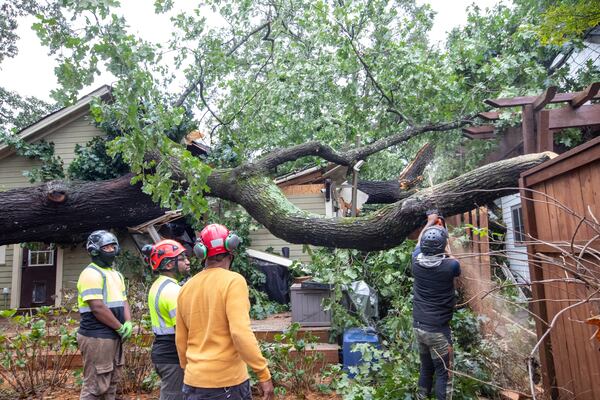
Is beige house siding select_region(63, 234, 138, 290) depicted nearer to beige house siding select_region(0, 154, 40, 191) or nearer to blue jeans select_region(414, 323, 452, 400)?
beige house siding select_region(0, 154, 40, 191)

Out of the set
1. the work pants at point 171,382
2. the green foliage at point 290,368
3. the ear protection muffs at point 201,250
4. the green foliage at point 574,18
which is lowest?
the green foliage at point 290,368

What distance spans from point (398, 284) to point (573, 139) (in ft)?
14.9

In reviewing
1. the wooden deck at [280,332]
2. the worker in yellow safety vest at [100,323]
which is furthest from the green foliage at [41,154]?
the worker in yellow safety vest at [100,323]

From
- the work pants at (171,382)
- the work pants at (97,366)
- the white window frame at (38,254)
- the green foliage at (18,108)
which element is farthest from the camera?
the green foliage at (18,108)

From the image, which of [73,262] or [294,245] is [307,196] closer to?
[294,245]

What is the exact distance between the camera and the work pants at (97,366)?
157 inches

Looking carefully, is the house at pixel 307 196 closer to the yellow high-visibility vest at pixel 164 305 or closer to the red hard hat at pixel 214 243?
the yellow high-visibility vest at pixel 164 305

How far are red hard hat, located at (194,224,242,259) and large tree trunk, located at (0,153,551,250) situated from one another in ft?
7.87

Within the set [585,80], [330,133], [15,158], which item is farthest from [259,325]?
[15,158]

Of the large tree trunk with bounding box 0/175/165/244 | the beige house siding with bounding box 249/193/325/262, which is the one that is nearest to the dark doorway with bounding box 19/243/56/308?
A: the large tree trunk with bounding box 0/175/165/244

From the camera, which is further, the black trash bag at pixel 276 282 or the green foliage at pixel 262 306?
the black trash bag at pixel 276 282

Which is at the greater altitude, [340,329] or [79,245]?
[79,245]

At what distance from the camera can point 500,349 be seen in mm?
4562

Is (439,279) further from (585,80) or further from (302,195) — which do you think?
(302,195)
